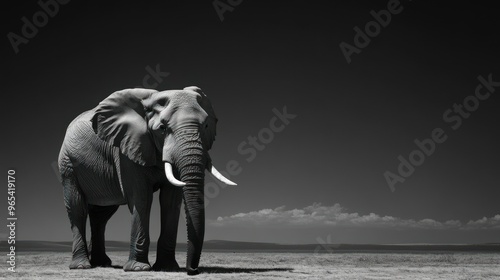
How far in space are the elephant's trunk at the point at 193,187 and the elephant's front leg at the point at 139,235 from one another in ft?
5.77

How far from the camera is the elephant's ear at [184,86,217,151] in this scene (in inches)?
600

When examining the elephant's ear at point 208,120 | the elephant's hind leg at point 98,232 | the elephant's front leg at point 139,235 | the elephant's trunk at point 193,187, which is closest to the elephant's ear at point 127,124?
the elephant's front leg at point 139,235

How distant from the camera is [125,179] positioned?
16156 mm

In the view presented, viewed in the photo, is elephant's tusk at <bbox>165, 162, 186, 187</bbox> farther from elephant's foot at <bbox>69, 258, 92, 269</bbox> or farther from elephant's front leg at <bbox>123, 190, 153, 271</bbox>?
elephant's foot at <bbox>69, 258, 92, 269</bbox>

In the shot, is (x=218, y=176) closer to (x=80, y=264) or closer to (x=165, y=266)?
(x=165, y=266)

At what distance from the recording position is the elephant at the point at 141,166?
14.5 metres

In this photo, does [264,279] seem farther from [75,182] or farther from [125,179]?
[75,182]

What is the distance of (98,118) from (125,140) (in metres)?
1.28

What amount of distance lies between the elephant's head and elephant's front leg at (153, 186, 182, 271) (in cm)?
87

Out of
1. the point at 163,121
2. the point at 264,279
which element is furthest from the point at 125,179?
the point at 264,279

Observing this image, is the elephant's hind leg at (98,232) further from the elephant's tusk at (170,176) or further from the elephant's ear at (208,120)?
the elephant's ear at (208,120)

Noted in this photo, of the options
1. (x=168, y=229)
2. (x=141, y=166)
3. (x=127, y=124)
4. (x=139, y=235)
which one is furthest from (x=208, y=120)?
(x=139, y=235)

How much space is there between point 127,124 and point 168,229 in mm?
2815

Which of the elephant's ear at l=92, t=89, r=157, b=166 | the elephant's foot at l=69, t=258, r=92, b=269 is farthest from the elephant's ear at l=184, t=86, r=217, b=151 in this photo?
the elephant's foot at l=69, t=258, r=92, b=269
